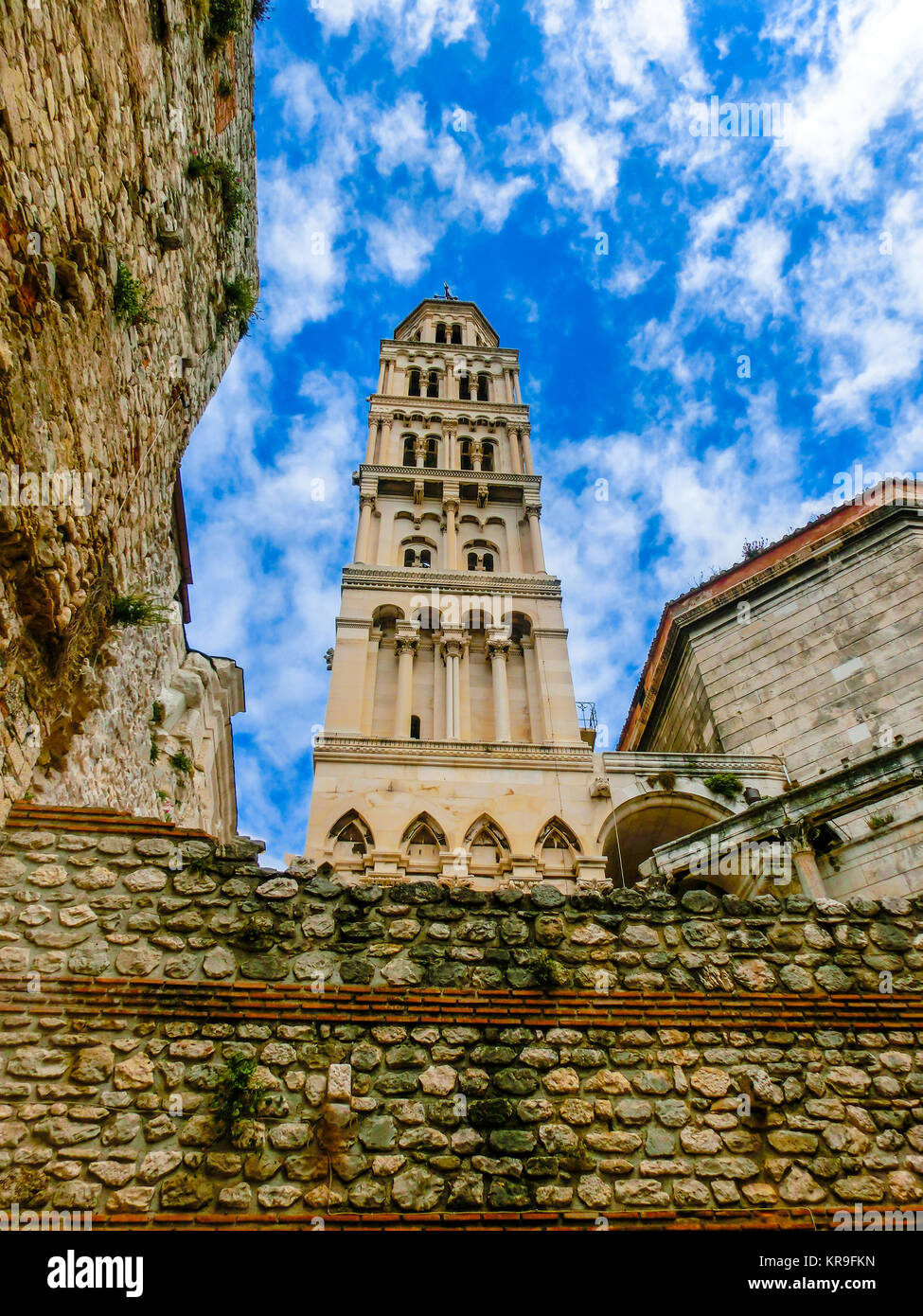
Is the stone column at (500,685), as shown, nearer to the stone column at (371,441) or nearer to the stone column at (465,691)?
the stone column at (465,691)

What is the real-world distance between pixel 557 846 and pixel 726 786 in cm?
354

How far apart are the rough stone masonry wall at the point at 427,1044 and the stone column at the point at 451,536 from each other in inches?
671

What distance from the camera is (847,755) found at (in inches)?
604

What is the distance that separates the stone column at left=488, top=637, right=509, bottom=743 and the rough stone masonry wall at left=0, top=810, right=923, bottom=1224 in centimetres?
1216

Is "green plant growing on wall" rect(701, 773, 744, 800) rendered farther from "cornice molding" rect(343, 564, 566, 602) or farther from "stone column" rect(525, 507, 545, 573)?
"stone column" rect(525, 507, 545, 573)

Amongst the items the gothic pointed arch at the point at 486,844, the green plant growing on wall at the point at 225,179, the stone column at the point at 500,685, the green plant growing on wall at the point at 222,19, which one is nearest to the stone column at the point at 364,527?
the stone column at the point at 500,685

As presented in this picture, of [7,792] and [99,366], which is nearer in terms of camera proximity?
[7,792]

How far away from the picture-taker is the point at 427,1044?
513 cm

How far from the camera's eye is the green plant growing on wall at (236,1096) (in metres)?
4.62

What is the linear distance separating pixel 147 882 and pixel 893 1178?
199 inches

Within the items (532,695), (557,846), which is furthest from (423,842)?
(532,695)

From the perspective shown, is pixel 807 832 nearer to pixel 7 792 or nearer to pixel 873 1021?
pixel 873 1021
